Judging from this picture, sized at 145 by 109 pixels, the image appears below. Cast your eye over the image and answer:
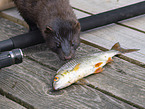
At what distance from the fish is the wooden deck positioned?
7cm

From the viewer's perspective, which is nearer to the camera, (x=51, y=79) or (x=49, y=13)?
(x=51, y=79)

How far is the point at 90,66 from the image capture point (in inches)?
96.7

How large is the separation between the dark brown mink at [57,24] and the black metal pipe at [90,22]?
16cm

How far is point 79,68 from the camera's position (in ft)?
7.82

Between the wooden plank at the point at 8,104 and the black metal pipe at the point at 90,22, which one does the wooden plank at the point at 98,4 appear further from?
the wooden plank at the point at 8,104

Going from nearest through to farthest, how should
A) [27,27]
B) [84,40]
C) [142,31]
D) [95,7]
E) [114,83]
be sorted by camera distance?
1. [114,83]
2. [84,40]
3. [142,31]
4. [27,27]
5. [95,7]

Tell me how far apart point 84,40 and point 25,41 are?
790 millimetres

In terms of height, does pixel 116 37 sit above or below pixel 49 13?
below

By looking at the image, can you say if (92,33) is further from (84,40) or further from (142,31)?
(142,31)

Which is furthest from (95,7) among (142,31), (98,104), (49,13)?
(98,104)

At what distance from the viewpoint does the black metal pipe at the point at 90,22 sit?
9.62 ft

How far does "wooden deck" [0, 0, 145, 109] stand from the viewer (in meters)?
2.08


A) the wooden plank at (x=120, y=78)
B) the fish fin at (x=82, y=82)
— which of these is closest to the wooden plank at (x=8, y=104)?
the fish fin at (x=82, y=82)

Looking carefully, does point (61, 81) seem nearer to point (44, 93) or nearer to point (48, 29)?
point (44, 93)
